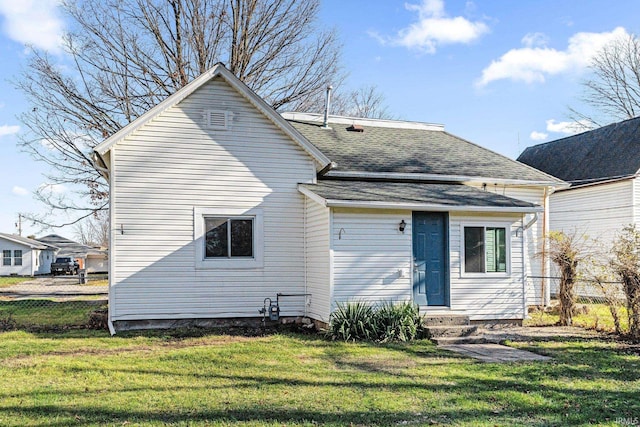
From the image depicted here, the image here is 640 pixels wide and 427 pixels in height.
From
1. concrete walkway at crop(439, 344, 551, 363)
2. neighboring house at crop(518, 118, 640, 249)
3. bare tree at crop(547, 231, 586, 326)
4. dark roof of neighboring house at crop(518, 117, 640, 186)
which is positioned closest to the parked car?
dark roof of neighboring house at crop(518, 117, 640, 186)

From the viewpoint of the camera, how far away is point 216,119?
40.0 ft

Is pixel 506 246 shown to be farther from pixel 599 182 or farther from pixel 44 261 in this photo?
pixel 44 261

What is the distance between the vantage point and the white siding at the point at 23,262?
4306cm

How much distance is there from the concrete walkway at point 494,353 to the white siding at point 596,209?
1025 centimetres

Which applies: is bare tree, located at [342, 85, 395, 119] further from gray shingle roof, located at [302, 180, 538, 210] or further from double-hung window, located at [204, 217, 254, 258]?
double-hung window, located at [204, 217, 254, 258]

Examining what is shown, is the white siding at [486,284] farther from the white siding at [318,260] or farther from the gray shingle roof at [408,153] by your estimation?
the white siding at [318,260]

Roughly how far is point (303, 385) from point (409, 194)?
6062 millimetres

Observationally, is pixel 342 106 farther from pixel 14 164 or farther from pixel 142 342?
pixel 142 342

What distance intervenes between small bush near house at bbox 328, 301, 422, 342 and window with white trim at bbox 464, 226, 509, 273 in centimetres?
215

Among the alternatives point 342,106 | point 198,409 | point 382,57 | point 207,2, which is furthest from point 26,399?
point 342,106

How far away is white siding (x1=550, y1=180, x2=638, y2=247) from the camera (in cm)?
1933

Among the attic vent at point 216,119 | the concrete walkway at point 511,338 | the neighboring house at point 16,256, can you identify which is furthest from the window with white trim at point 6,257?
the concrete walkway at point 511,338

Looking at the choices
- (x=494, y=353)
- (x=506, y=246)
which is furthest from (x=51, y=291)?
(x=494, y=353)

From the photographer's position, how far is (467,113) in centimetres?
1952
